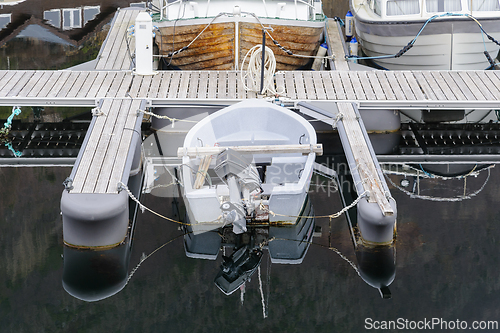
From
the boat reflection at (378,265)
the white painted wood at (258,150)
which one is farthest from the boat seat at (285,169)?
the boat reflection at (378,265)

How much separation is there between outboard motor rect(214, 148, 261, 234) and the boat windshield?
5.50 m

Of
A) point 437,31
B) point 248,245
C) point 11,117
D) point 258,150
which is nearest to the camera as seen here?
point 248,245

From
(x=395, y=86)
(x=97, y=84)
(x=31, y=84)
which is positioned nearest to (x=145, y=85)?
(x=97, y=84)

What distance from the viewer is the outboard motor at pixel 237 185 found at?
6594mm

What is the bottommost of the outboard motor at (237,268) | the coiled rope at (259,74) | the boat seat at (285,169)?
the outboard motor at (237,268)

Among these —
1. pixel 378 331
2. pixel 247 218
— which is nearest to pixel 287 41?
pixel 247 218

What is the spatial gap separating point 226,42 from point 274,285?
4.64 meters

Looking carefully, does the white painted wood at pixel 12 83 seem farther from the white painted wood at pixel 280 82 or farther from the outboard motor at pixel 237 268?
the outboard motor at pixel 237 268

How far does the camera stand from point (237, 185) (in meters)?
6.72

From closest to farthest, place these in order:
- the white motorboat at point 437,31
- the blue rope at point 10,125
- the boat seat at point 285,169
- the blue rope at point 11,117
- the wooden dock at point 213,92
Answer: the boat seat at point 285,169, the wooden dock at point 213,92, the blue rope at point 10,125, the blue rope at point 11,117, the white motorboat at point 437,31

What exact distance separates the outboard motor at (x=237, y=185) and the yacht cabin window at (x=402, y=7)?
5088 mm

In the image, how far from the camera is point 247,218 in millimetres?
7070

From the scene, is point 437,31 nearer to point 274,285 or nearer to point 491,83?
point 491,83

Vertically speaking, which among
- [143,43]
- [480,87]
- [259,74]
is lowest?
[480,87]
